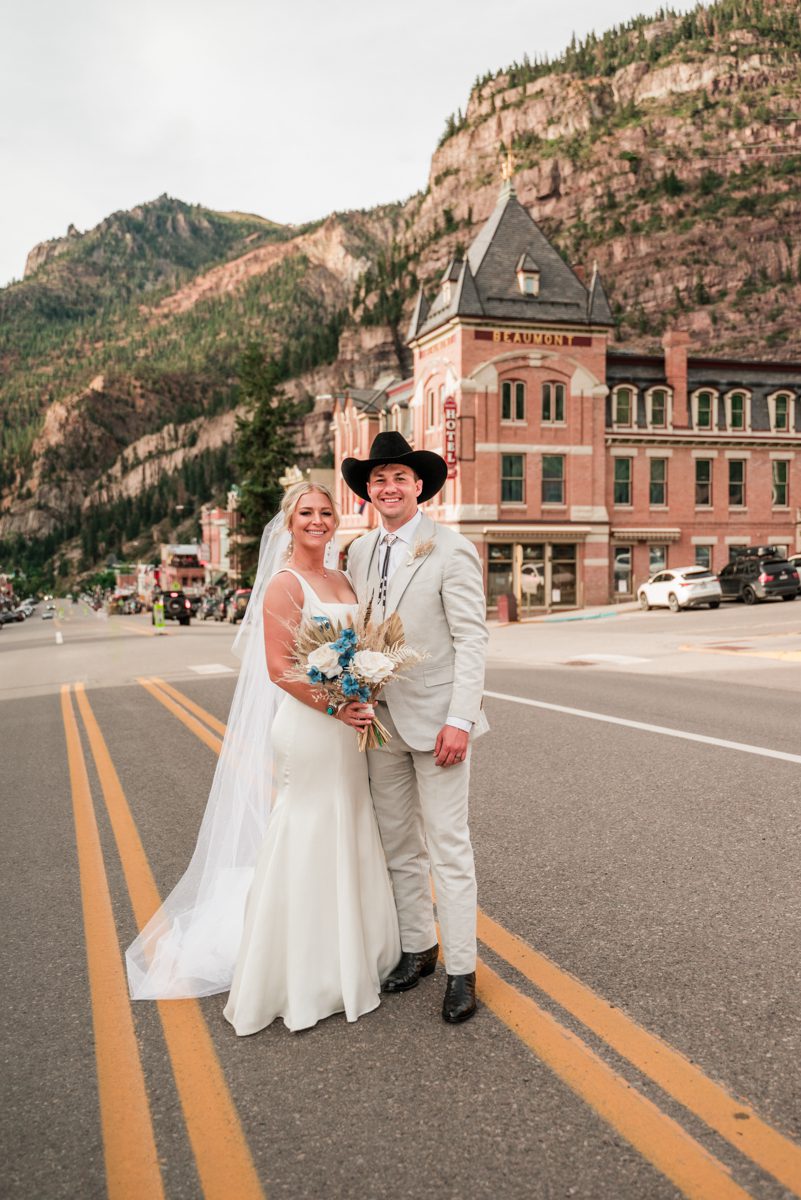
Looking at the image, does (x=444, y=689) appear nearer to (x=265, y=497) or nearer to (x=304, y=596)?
(x=304, y=596)

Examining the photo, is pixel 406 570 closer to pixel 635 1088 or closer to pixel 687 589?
pixel 635 1088

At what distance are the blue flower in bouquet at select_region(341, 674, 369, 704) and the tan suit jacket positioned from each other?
24 centimetres

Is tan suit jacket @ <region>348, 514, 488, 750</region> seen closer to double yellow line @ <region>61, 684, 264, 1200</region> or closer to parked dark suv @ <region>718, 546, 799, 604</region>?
double yellow line @ <region>61, 684, 264, 1200</region>

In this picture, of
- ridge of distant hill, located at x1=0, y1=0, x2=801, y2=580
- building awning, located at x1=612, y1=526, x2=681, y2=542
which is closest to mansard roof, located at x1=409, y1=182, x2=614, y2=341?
building awning, located at x1=612, y1=526, x2=681, y2=542

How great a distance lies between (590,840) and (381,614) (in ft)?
9.11

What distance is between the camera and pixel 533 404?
1683 inches

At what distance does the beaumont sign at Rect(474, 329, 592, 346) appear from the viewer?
4203 cm

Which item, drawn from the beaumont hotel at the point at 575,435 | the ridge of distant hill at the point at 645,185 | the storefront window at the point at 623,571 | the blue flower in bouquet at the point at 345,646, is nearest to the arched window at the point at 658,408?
the beaumont hotel at the point at 575,435

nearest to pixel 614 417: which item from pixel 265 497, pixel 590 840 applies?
pixel 265 497

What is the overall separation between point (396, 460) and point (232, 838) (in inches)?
81.6

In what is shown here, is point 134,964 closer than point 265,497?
Yes

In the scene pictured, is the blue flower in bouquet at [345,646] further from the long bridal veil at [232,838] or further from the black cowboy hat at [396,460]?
the long bridal veil at [232,838]

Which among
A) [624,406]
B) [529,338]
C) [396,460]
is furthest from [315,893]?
[624,406]

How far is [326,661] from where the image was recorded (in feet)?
11.7
